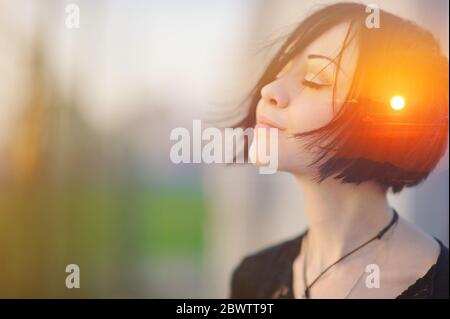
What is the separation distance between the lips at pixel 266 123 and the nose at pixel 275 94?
0.05m

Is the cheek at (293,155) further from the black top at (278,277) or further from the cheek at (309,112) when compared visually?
the black top at (278,277)

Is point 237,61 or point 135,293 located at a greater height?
point 237,61

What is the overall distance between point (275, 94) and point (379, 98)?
32 cm

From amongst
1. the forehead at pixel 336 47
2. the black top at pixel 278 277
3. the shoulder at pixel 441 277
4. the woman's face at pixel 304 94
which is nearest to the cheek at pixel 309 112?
the woman's face at pixel 304 94

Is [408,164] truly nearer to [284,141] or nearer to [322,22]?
[284,141]

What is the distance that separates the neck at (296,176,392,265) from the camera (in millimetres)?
1970

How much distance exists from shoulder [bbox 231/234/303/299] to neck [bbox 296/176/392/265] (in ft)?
0.28

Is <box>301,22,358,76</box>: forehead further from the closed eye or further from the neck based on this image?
the neck

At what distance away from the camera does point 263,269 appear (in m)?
2.01

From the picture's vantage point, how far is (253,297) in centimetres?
201

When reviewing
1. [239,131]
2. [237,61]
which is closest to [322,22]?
[237,61]

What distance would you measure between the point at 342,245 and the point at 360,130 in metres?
0.37

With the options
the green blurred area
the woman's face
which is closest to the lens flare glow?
the woman's face

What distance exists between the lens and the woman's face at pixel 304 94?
1.90 meters
